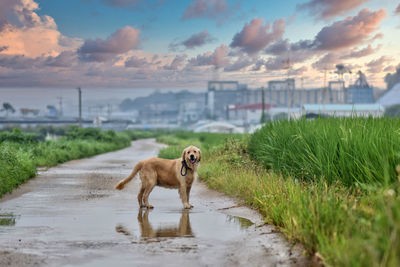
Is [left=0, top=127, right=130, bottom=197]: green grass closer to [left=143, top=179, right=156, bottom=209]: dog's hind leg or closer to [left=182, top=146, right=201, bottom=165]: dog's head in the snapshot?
[left=143, top=179, right=156, bottom=209]: dog's hind leg

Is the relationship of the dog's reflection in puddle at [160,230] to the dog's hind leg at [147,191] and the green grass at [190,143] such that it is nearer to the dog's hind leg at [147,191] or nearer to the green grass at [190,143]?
the dog's hind leg at [147,191]

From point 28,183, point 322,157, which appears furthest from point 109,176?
point 322,157

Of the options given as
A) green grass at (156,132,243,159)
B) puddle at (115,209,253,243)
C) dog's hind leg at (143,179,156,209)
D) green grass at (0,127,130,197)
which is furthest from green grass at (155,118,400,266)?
green grass at (156,132,243,159)

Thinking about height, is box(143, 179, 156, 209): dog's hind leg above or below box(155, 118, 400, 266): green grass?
below

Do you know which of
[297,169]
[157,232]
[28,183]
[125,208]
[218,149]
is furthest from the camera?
[218,149]

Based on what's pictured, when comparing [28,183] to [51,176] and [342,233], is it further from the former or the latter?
[342,233]

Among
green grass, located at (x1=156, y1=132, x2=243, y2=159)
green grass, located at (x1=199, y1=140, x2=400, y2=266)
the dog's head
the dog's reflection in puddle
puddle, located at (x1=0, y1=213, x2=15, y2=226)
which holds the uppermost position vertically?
the dog's head

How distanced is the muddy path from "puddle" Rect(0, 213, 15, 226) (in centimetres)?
2

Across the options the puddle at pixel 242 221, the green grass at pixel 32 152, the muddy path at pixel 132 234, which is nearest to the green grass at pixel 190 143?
the green grass at pixel 32 152

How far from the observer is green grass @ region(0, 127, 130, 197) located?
14788mm

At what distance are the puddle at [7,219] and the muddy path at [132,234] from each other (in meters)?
0.02

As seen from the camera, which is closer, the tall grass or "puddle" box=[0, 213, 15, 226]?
the tall grass

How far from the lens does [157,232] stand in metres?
7.84

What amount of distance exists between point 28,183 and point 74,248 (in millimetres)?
9792
